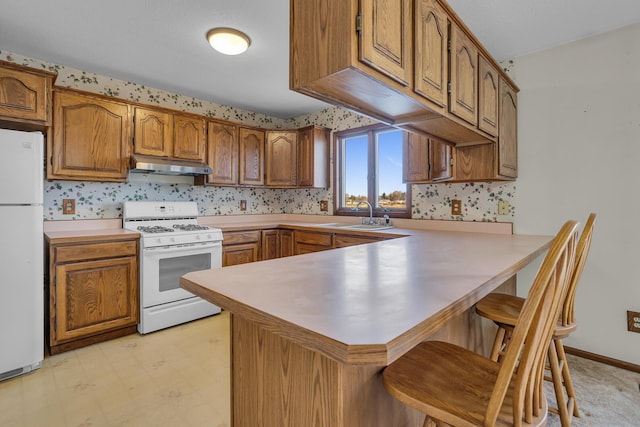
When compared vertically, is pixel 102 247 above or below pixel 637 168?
below

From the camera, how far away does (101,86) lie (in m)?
3.04

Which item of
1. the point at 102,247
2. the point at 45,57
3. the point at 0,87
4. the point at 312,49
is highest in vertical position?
the point at 45,57

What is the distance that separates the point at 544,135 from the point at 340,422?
265cm

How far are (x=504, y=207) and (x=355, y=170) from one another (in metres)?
1.75

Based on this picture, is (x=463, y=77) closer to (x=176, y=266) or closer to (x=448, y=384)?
(x=448, y=384)

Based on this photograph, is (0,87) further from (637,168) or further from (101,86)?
(637,168)

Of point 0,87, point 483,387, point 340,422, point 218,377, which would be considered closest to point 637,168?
point 483,387

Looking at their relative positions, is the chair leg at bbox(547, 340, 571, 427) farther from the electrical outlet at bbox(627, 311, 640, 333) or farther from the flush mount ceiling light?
the flush mount ceiling light

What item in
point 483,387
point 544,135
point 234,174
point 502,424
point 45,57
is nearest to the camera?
point 502,424

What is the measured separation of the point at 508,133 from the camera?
2420 millimetres

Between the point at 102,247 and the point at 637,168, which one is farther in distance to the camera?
the point at 102,247

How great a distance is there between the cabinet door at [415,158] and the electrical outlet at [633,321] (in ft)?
5.39

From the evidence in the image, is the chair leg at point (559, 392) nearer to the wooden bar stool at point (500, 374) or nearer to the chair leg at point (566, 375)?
the chair leg at point (566, 375)

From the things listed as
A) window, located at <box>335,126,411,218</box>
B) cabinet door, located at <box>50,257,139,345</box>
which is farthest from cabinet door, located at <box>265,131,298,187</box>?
cabinet door, located at <box>50,257,139,345</box>
